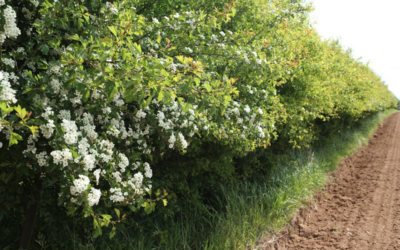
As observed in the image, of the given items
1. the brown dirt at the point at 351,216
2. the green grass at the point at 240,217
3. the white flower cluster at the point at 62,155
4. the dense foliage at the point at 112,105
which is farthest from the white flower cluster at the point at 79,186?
the brown dirt at the point at 351,216

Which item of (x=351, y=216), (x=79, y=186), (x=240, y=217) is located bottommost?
(x=351, y=216)

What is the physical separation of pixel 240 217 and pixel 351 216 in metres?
2.42

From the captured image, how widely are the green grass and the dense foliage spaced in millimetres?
345

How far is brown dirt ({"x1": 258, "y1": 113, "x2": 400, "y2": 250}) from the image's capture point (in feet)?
14.9

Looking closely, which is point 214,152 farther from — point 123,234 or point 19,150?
point 19,150

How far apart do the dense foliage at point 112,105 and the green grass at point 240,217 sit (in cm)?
34

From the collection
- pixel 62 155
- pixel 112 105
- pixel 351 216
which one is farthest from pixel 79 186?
pixel 351 216

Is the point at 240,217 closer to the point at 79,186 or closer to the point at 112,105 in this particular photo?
the point at 112,105

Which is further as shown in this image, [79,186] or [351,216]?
[351,216]

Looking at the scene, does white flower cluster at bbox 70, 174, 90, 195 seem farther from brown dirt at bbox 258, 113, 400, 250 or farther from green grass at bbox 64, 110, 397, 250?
brown dirt at bbox 258, 113, 400, 250

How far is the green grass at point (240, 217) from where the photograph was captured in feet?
11.8

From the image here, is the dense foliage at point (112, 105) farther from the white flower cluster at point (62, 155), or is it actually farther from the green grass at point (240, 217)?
the green grass at point (240, 217)

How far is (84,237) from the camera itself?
323 cm

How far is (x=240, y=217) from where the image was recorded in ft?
14.3
